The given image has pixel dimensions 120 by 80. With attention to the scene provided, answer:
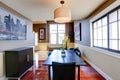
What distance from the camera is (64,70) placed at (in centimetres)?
237

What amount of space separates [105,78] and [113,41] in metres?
1.14

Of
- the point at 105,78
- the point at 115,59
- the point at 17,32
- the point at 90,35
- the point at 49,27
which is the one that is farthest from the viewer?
the point at 49,27

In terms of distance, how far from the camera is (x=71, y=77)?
7.86 ft

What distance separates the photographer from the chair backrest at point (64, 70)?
2.35m

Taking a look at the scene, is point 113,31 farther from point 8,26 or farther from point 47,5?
point 8,26

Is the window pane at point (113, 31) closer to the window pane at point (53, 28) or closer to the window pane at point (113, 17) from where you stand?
the window pane at point (113, 17)

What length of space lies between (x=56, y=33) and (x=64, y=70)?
9192 mm

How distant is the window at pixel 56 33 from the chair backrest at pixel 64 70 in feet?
28.8

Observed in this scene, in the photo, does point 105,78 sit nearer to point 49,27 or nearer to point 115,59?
point 115,59

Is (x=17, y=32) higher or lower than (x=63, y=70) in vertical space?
higher

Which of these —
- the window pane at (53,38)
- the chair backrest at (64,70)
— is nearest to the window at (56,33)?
the window pane at (53,38)

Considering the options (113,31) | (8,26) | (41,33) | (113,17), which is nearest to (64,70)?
(113,31)

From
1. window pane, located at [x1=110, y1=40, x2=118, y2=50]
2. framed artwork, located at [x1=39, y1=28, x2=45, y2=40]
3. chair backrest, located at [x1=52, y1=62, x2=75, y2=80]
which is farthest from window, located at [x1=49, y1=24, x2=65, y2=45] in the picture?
chair backrest, located at [x1=52, y1=62, x2=75, y2=80]

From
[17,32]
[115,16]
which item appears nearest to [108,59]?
[115,16]
